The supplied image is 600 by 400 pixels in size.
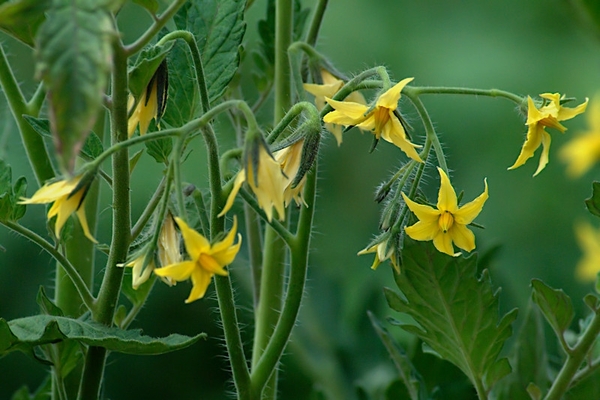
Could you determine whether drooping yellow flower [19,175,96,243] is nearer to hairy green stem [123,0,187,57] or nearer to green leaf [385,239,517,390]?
hairy green stem [123,0,187,57]

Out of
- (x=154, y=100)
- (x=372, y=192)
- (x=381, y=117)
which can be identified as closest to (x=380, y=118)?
(x=381, y=117)

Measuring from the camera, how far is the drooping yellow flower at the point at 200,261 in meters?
0.29

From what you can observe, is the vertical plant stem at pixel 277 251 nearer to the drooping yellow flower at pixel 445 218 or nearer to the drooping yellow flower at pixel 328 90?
the drooping yellow flower at pixel 328 90

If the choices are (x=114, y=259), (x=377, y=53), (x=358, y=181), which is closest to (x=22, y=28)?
(x=114, y=259)

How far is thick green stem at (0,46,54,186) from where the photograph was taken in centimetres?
43

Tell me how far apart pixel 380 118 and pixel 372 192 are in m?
0.77

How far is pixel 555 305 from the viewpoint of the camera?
1.44 ft

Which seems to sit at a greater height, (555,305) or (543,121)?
(543,121)

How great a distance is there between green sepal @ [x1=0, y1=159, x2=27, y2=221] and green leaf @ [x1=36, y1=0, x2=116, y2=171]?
0.17 meters

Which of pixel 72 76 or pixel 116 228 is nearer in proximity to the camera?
pixel 72 76

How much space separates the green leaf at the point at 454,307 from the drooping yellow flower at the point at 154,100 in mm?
153

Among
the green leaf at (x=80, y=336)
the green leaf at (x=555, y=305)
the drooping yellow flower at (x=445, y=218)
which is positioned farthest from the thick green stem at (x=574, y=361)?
the green leaf at (x=80, y=336)

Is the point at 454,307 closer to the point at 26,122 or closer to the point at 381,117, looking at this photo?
the point at 381,117

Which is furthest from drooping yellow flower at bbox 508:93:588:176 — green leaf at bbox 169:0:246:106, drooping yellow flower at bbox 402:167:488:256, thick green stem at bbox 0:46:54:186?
thick green stem at bbox 0:46:54:186
